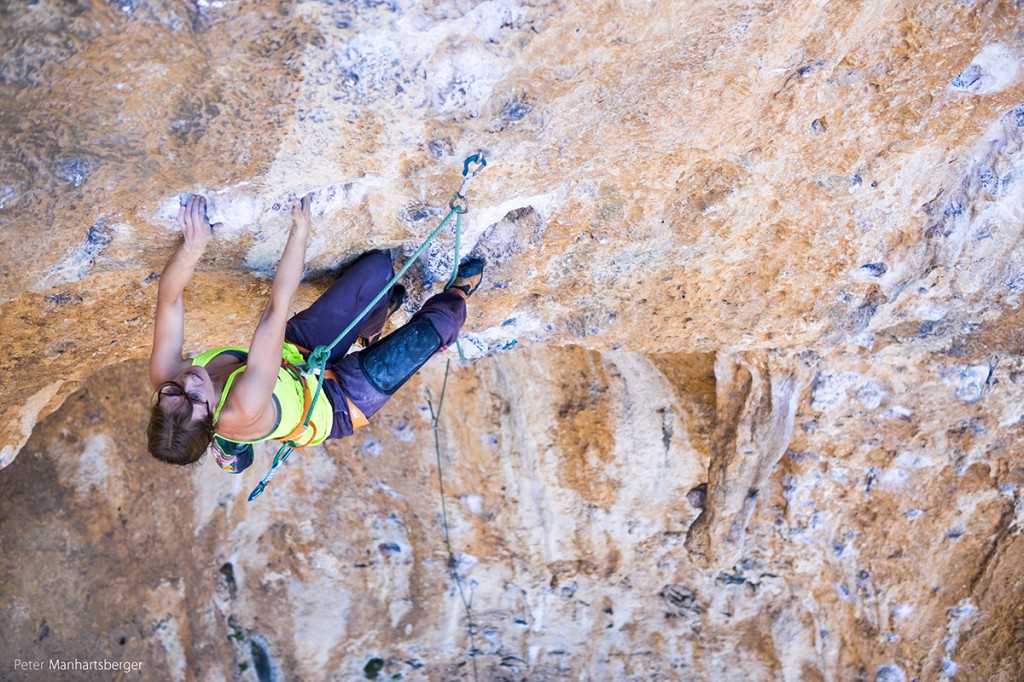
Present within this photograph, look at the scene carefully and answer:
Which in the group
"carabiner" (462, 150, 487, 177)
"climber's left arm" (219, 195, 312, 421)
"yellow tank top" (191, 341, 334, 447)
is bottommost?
"yellow tank top" (191, 341, 334, 447)

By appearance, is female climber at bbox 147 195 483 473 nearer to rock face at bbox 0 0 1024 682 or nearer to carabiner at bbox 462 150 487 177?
rock face at bbox 0 0 1024 682

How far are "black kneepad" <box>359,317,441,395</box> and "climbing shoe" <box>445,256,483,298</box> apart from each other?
6.9 inches

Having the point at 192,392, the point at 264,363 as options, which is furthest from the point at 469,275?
the point at 192,392

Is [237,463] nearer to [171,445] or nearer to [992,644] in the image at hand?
[171,445]

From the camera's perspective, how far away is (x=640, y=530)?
3.24 meters

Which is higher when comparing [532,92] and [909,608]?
[532,92]

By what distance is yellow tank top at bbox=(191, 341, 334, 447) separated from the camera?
171 cm

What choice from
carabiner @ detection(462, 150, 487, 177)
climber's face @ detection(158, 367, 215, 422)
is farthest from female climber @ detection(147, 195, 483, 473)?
carabiner @ detection(462, 150, 487, 177)

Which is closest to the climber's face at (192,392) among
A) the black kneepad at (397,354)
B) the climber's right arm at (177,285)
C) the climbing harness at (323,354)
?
the climber's right arm at (177,285)

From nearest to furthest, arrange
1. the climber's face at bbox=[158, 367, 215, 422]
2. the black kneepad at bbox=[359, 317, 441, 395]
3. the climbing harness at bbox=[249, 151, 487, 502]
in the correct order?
the climber's face at bbox=[158, 367, 215, 422] → the climbing harness at bbox=[249, 151, 487, 502] → the black kneepad at bbox=[359, 317, 441, 395]

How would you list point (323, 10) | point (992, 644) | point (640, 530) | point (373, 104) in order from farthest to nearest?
point (640, 530)
point (992, 644)
point (373, 104)
point (323, 10)

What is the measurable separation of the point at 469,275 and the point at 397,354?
33 cm

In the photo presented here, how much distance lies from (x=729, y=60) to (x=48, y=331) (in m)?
1.77

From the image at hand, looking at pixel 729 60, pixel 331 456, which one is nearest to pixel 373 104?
pixel 729 60
